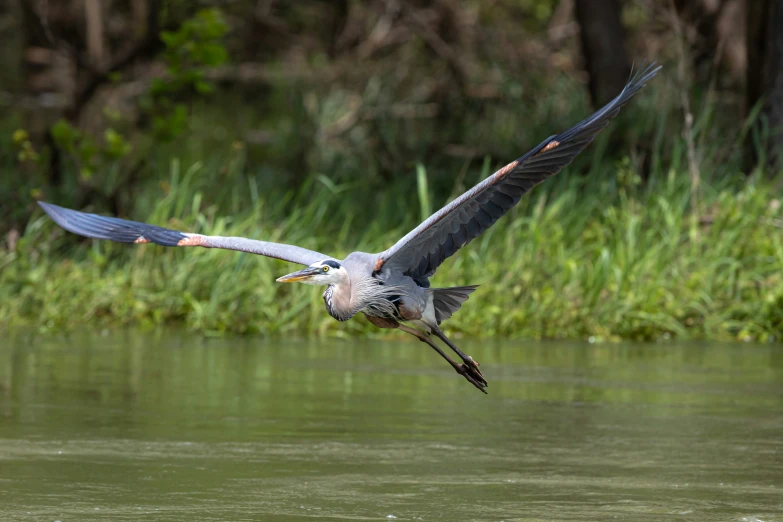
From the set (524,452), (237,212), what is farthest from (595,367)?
(237,212)

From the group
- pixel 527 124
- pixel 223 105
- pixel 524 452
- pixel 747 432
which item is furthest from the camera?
pixel 223 105

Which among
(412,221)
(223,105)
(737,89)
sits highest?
(223,105)

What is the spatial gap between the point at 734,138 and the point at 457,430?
6808 millimetres

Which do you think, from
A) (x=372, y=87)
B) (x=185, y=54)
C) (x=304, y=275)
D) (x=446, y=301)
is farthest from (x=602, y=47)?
(x=304, y=275)

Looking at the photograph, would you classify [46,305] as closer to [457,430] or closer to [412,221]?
[412,221]

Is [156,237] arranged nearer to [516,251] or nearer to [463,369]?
[463,369]

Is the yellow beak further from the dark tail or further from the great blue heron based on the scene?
the dark tail

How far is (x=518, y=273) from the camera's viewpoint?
10.4m

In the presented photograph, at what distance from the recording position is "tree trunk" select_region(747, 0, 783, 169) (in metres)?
11.9

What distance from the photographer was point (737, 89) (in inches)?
576

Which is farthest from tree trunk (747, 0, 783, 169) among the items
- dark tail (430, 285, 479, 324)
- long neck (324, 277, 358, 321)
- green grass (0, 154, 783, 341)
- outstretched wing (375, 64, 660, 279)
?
long neck (324, 277, 358, 321)

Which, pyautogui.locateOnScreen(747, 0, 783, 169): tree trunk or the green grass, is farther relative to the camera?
pyautogui.locateOnScreen(747, 0, 783, 169): tree trunk

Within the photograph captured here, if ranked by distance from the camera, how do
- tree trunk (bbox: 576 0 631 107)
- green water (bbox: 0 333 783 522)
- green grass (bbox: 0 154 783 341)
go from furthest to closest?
tree trunk (bbox: 576 0 631 107)
green grass (bbox: 0 154 783 341)
green water (bbox: 0 333 783 522)

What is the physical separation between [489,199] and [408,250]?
487 millimetres
